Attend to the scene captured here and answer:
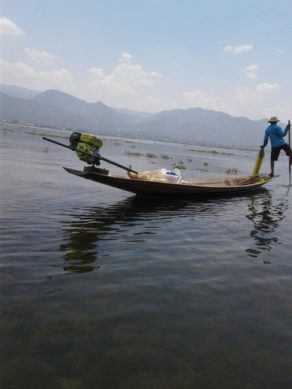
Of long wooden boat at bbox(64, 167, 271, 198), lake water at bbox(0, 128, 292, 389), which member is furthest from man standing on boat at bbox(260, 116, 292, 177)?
lake water at bbox(0, 128, 292, 389)

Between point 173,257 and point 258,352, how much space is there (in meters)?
3.32

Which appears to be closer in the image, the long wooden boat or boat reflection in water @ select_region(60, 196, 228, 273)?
boat reflection in water @ select_region(60, 196, 228, 273)

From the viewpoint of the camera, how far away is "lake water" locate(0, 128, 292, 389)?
13.4 ft

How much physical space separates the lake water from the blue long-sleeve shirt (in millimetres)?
9189

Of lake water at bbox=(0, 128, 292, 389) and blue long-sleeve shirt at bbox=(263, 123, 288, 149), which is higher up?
blue long-sleeve shirt at bbox=(263, 123, 288, 149)

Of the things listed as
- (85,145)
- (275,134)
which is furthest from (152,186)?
(275,134)

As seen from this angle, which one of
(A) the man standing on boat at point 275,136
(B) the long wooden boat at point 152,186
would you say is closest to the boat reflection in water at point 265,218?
(B) the long wooden boat at point 152,186

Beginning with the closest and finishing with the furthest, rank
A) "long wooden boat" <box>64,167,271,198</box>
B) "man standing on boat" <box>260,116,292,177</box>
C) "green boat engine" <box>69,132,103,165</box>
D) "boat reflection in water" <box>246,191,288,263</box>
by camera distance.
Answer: "boat reflection in water" <box>246,191,288,263</box> → "green boat engine" <box>69,132,103,165</box> → "long wooden boat" <box>64,167,271,198</box> → "man standing on boat" <box>260,116,292,177</box>

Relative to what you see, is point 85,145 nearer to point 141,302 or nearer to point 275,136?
point 141,302

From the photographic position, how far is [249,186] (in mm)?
17250

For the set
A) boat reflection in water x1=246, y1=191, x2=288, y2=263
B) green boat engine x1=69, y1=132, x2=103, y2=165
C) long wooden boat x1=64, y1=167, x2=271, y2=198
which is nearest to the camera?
boat reflection in water x1=246, y1=191, x2=288, y2=263

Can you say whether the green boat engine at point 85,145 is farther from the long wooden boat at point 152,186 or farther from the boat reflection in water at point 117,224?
the boat reflection in water at point 117,224

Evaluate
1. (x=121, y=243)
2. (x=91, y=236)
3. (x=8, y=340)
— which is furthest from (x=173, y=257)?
(x=8, y=340)

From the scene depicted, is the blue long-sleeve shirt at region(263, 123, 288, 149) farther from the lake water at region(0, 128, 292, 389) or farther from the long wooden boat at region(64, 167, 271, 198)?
the lake water at region(0, 128, 292, 389)
